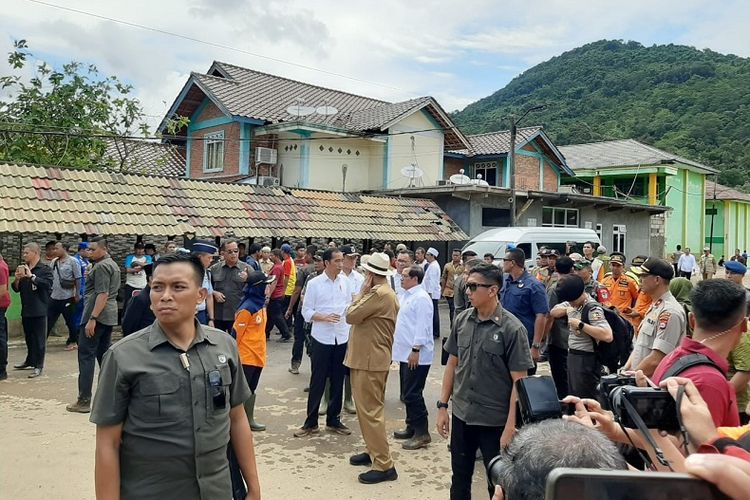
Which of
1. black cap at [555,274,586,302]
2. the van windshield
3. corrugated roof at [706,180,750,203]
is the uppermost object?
corrugated roof at [706,180,750,203]

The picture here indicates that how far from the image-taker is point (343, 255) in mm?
6551

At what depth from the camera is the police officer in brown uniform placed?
2268 millimetres

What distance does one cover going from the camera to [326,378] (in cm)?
584

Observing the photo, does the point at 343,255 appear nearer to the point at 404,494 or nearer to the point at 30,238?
the point at 404,494

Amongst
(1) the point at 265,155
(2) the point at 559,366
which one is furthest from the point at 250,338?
(1) the point at 265,155

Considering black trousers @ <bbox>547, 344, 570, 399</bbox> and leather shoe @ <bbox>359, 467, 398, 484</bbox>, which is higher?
black trousers @ <bbox>547, 344, 570, 399</bbox>

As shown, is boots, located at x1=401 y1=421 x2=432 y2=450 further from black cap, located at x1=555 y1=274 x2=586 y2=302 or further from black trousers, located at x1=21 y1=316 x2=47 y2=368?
black trousers, located at x1=21 y1=316 x2=47 y2=368

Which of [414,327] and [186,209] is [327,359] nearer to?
[414,327]

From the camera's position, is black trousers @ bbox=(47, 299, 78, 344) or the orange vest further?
black trousers @ bbox=(47, 299, 78, 344)

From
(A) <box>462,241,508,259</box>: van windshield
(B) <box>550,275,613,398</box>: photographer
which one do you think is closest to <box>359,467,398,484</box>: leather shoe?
(B) <box>550,275,613,398</box>: photographer

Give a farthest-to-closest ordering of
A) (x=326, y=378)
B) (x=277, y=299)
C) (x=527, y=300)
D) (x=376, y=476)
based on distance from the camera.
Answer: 1. (x=277, y=299)
2. (x=527, y=300)
3. (x=326, y=378)
4. (x=376, y=476)

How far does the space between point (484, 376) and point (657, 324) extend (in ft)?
5.36

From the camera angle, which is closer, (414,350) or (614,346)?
(614,346)

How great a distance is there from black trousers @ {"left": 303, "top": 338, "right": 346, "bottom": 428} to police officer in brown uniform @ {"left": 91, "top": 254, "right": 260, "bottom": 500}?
327 centimetres
